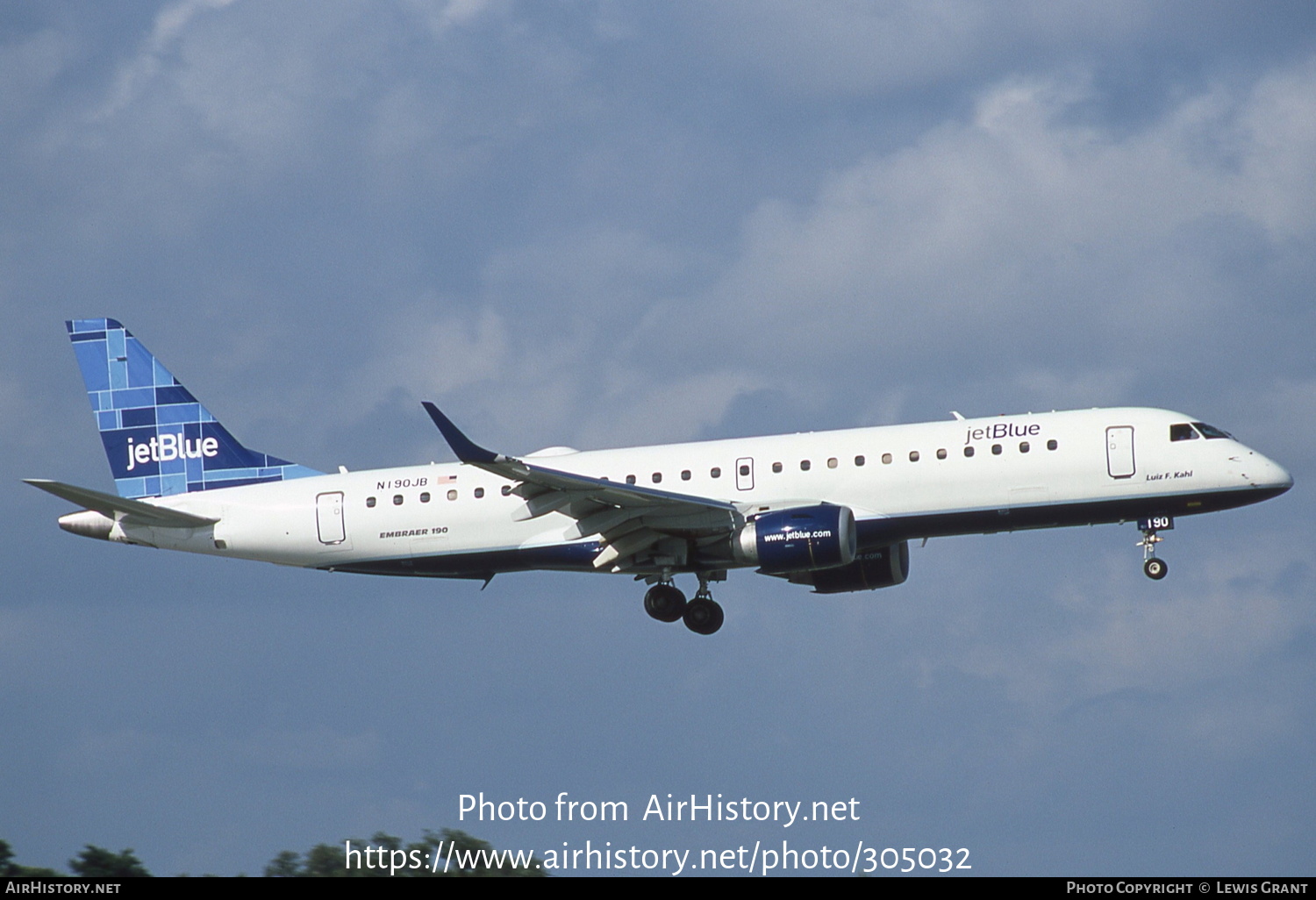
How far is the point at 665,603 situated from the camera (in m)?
45.4

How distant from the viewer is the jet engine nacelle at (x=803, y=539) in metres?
40.9

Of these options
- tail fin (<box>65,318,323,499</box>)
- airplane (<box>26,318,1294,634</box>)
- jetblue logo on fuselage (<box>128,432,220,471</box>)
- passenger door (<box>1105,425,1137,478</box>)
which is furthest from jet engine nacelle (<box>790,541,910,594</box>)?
jetblue logo on fuselage (<box>128,432,220,471</box>)

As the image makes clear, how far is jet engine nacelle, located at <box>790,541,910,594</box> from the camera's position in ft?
151

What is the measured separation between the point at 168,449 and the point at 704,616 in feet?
51.5

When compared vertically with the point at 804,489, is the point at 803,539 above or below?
below

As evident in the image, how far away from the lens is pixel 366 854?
3762 centimetres

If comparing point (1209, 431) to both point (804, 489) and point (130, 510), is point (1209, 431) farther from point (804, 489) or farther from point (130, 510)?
point (130, 510)

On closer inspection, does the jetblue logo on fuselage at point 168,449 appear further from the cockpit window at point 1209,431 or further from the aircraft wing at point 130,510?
the cockpit window at point 1209,431

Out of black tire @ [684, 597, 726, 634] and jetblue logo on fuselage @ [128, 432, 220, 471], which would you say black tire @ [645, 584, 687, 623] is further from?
jetblue logo on fuselage @ [128, 432, 220, 471]

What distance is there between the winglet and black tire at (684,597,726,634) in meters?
8.91

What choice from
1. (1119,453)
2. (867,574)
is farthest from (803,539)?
(1119,453)
